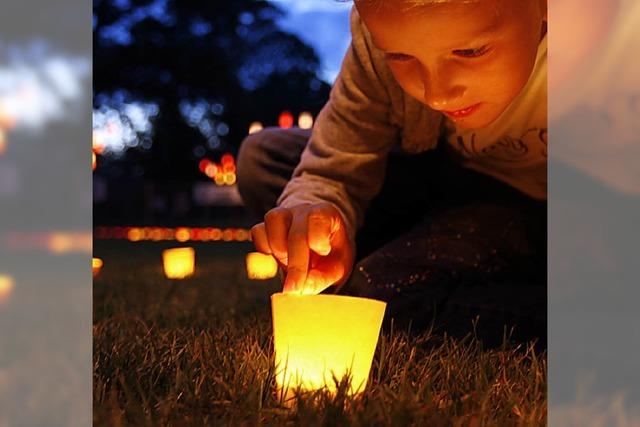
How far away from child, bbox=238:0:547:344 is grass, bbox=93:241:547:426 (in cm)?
13

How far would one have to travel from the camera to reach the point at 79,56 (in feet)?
2.87

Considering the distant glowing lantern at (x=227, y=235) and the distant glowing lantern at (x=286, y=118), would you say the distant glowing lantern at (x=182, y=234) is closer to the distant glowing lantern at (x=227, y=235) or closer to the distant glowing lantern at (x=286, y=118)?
the distant glowing lantern at (x=227, y=235)

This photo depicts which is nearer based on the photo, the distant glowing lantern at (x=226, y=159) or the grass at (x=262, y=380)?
the grass at (x=262, y=380)

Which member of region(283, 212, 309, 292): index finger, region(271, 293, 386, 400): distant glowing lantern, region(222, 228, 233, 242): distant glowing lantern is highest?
region(283, 212, 309, 292): index finger

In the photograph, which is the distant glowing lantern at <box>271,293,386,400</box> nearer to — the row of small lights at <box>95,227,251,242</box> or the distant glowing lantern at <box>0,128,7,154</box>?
the distant glowing lantern at <box>0,128,7,154</box>

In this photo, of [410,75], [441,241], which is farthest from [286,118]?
[410,75]

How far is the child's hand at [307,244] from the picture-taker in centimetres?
90

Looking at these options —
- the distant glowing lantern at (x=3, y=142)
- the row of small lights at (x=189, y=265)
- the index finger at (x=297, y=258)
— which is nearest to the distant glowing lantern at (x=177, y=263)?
the row of small lights at (x=189, y=265)

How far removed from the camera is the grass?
0.79 meters

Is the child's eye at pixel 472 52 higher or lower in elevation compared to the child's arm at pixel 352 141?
higher

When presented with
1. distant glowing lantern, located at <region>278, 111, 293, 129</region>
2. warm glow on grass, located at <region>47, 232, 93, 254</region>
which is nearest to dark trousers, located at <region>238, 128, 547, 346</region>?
warm glow on grass, located at <region>47, 232, 93, 254</region>

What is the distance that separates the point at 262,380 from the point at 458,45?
45 centimetres

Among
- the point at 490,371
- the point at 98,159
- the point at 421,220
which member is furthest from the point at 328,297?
the point at 98,159

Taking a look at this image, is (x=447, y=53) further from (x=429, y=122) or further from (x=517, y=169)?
(x=517, y=169)
